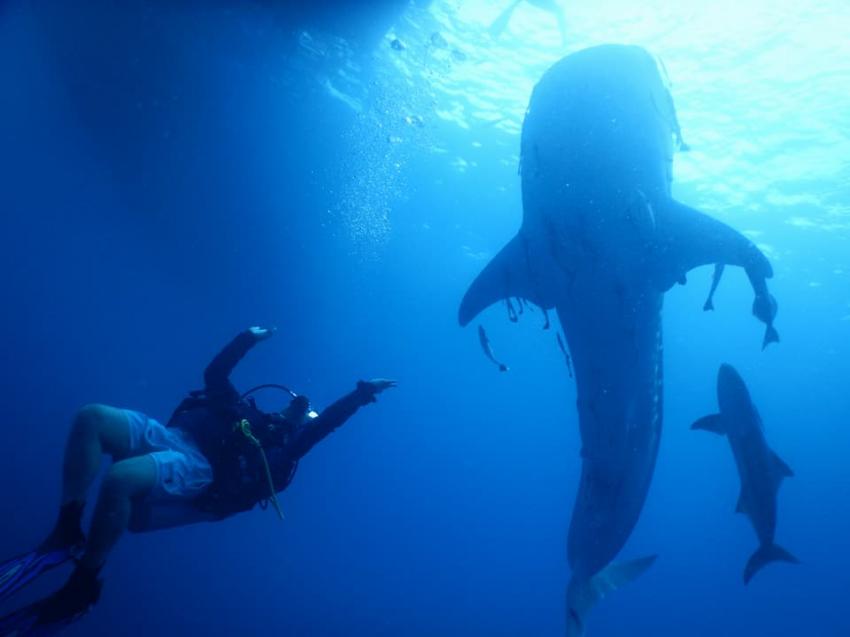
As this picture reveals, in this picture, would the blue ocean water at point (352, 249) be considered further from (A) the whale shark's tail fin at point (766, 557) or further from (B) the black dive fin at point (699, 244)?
(A) the whale shark's tail fin at point (766, 557)

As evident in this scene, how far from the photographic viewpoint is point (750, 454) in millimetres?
5504

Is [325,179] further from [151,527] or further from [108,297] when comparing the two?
[108,297]

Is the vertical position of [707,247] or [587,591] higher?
[707,247]

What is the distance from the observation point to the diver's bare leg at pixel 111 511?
396cm

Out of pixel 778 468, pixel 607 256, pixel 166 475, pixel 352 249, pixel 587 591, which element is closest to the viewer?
pixel 166 475

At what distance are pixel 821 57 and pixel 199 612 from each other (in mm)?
43611

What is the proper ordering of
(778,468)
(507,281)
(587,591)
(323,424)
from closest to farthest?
(323,424)
(778,468)
(507,281)
(587,591)

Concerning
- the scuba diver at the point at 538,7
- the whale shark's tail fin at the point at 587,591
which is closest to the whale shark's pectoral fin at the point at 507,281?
the whale shark's tail fin at the point at 587,591

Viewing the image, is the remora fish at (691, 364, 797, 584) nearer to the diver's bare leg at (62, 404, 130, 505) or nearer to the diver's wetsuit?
the diver's wetsuit

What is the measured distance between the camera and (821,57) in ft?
37.1

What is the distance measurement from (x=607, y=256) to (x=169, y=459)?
432cm

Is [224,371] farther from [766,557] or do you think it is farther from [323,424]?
[766,557]


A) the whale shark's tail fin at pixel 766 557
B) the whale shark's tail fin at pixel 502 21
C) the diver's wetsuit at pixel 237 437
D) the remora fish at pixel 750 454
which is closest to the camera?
the diver's wetsuit at pixel 237 437

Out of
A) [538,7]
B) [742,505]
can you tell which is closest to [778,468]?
[742,505]
